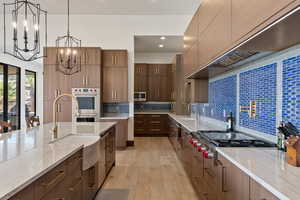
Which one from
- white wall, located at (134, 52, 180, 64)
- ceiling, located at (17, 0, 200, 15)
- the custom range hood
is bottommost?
the custom range hood

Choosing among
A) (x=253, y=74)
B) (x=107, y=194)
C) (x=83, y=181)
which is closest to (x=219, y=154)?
(x=253, y=74)

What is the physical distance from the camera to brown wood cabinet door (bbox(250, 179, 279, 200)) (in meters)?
1.13

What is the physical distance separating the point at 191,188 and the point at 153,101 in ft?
18.4

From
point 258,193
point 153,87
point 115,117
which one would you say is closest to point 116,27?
point 115,117

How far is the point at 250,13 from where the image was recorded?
5.36ft

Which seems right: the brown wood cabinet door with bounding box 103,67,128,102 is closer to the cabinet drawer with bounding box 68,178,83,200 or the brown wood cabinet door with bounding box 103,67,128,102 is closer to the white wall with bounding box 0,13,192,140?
the white wall with bounding box 0,13,192,140

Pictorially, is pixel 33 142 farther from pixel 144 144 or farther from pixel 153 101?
pixel 153 101

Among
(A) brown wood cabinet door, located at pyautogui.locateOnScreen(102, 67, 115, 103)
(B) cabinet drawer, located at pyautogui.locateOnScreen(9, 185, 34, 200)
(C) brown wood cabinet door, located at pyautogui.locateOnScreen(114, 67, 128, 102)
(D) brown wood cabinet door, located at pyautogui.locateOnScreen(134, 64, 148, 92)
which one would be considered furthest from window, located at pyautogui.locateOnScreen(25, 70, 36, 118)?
(B) cabinet drawer, located at pyautogui.locateOnScreen(9, 185, 34, 200)

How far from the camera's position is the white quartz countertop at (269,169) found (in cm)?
106

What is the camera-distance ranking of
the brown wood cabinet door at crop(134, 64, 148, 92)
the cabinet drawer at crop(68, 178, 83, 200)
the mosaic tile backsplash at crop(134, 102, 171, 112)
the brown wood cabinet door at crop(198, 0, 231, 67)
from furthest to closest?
the mosaic tile backsplash at crop(134, 102, 171, 112) < the brown wood cabinet door at crop(134, 64, 148, 92) < the brown wood cabinet door at crop(198, 0, 231, 67) < the cabinet drawer at crop(68, 178, 83, 200)

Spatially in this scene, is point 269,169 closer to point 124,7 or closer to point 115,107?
point 124,7

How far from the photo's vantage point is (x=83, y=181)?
97.0 inches

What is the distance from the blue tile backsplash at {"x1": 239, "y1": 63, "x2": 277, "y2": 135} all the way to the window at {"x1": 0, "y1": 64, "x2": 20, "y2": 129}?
6.59 metres

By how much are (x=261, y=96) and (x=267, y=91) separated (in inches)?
5.4
